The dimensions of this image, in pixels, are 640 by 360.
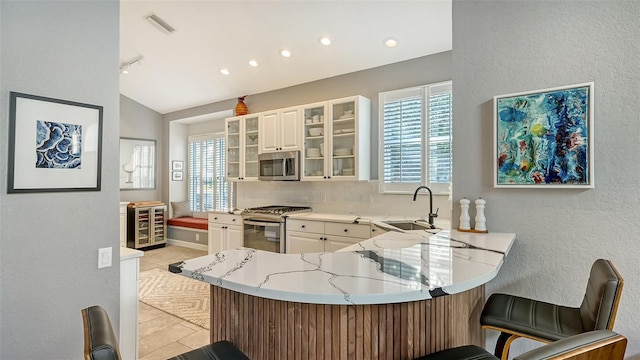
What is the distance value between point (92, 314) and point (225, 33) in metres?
3.70

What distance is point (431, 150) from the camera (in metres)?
3.79

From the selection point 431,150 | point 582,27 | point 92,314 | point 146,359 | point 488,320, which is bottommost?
point 146,359

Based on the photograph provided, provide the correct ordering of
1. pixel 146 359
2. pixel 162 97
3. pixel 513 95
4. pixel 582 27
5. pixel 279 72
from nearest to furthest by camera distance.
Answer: pixel 582 27 < pixel 513 95 < pixel 146 359 < pixel 279 72 < pixel 162 97

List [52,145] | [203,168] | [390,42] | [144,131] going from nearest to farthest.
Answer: [52,145]
[390,42]
[144,131]
[203,168]

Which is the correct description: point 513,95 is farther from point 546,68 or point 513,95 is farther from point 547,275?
point 547,275

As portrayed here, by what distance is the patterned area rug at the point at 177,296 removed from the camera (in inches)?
128

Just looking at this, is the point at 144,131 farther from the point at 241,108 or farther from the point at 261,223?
the point at 261,223

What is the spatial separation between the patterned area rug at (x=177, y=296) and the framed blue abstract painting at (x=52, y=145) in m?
1.84

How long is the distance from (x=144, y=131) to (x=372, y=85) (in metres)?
4.90

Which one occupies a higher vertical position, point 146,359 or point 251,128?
point 251,128

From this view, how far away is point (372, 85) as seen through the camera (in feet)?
13.8

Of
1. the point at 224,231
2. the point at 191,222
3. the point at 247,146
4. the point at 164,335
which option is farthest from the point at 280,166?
the point at 191,222

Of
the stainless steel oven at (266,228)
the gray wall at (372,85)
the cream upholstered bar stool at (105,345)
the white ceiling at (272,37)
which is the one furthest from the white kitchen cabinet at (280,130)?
the cream upholstered bar stool at (105,345)

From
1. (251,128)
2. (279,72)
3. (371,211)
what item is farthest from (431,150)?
(251,128)
